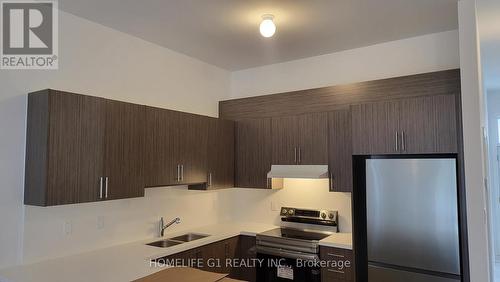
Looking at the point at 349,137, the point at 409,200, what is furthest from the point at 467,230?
the point at 349,137

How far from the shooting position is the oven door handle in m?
3.23

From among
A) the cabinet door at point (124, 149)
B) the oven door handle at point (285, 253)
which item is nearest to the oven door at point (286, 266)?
the oven door handle at point (285, 253)

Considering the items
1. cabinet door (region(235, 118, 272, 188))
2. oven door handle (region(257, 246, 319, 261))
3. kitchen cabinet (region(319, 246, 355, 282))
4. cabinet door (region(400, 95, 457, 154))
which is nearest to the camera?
cabinet door (region(400, 95, 457, 154))

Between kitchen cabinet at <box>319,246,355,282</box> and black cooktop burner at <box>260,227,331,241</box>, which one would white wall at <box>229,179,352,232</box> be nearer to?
black cooktop burner at <box>260,227,331,241</box>

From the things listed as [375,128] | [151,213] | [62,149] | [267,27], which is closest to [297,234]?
[375,128]

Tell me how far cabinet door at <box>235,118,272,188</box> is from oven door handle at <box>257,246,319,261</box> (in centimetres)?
73

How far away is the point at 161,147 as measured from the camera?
126 inches

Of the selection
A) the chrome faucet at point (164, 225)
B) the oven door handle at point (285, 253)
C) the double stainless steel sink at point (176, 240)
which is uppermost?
the chrome faucet at point (164, 225)

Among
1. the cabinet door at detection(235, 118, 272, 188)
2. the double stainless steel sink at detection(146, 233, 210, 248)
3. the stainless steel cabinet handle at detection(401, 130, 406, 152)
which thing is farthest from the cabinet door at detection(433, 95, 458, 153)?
the double stainless steel sink at detection(146, 233, 210, 248)

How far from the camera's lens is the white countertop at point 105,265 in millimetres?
2242

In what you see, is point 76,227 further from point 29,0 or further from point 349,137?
point 349,137

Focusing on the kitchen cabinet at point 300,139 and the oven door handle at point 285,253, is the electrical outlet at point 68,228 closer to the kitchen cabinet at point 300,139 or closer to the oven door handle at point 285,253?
the oven door handle at point 285,253

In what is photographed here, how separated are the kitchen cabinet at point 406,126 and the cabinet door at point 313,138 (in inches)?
18.1

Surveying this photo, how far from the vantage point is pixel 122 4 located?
2.63 m
